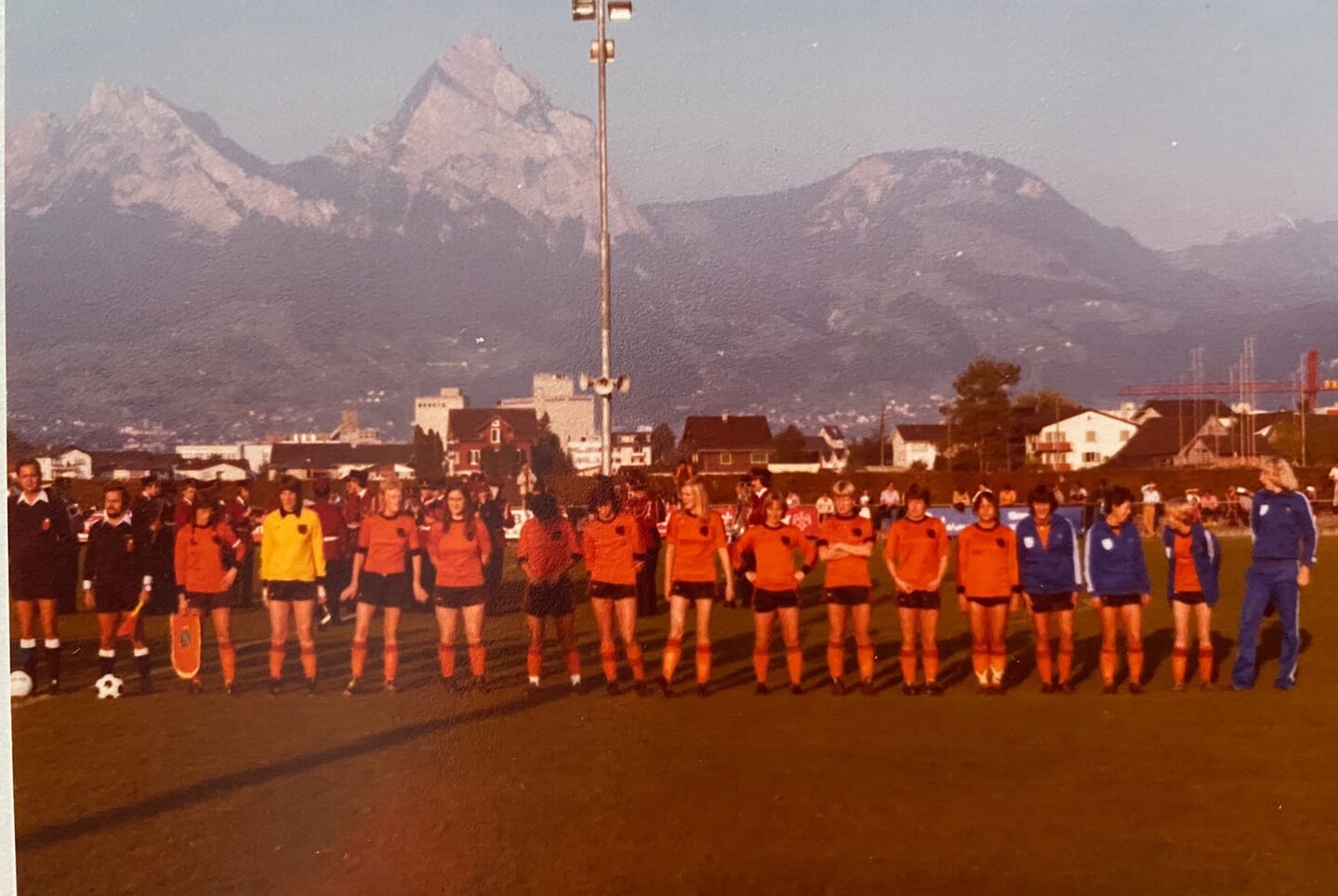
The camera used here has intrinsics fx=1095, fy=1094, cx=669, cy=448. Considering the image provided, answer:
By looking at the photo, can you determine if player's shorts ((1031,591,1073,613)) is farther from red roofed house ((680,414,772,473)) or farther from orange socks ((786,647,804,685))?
red roofed house ((680,414,772,473))

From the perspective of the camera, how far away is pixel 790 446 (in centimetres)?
2527

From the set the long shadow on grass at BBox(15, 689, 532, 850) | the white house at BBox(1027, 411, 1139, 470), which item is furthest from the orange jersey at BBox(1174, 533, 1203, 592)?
the white house at BBox(1027, 411, 1139, 470)

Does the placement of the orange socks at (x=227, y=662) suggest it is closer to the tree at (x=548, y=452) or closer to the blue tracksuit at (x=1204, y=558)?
the tree at (x=548, y=452)

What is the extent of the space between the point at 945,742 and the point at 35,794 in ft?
18.4

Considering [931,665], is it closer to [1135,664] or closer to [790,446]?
[1135,664]

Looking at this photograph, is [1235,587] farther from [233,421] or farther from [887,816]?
[233,421]

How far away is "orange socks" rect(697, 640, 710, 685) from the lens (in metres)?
8.74

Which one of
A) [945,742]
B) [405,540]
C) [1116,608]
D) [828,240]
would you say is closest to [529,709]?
[405,540]

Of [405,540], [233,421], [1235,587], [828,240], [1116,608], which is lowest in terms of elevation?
[1235,587]

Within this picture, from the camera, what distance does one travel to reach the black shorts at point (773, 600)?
8.61m

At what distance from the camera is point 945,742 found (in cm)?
714

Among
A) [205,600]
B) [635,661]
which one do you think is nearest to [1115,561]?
[635,661]

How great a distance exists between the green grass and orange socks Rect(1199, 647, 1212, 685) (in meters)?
0.30

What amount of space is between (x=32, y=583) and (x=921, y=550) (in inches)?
284
